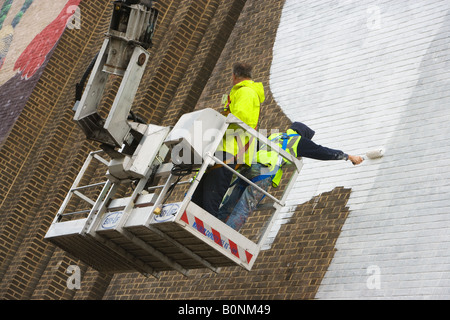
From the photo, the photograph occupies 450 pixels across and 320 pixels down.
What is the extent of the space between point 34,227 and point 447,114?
Answer: 8703 mm

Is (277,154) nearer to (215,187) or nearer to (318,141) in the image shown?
(215,187)

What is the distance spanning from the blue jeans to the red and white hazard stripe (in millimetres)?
328

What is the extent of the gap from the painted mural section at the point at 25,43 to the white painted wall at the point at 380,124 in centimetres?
680

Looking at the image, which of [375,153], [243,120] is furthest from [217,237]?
[375,153]

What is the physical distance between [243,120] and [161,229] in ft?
4.71

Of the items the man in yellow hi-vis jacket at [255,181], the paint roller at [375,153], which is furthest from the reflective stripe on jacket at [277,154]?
the paint roller at [375,153]

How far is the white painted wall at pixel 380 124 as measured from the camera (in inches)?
352

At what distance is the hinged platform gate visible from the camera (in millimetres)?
8570

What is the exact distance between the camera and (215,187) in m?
8.74

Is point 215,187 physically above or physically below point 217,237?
above

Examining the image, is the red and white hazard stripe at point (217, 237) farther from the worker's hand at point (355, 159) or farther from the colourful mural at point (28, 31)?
the colourful mural at point (28, 31)

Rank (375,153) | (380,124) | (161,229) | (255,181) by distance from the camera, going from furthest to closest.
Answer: (380,124) → (375,153) → (255,181) → (161,229)
